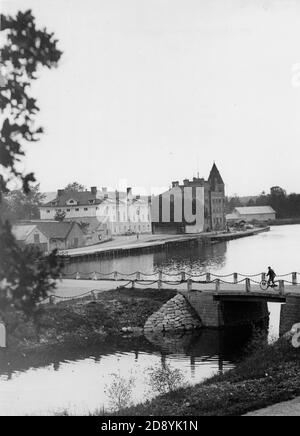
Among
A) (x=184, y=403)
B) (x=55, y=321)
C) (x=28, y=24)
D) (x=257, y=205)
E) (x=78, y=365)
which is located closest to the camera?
(x=28, y=24)

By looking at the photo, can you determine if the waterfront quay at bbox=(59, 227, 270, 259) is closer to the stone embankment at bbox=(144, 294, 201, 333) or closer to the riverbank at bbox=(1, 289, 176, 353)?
the riverbank at bbox=(1, 289, 176, 353)

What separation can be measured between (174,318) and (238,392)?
46.4 feet

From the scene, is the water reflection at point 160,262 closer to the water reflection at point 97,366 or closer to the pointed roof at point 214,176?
the water reflection at point 97,366

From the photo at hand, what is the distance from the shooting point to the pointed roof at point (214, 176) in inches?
3936

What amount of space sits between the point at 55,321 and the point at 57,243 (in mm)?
36056

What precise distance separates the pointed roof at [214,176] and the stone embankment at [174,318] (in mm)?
70054

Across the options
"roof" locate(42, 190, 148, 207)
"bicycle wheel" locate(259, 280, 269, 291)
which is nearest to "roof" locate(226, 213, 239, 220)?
"roof" locate(42, 190, 148, 207)

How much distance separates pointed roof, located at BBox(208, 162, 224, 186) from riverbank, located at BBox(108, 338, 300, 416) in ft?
265

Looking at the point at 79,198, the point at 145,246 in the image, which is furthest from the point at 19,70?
the point at 79,198

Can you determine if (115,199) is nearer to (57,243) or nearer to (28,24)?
(57,243)

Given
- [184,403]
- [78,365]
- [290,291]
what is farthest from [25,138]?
[290,291]

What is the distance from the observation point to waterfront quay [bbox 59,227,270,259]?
63031mm

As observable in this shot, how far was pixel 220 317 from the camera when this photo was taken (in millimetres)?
29219

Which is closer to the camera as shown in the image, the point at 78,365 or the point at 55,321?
the point at 78,365
